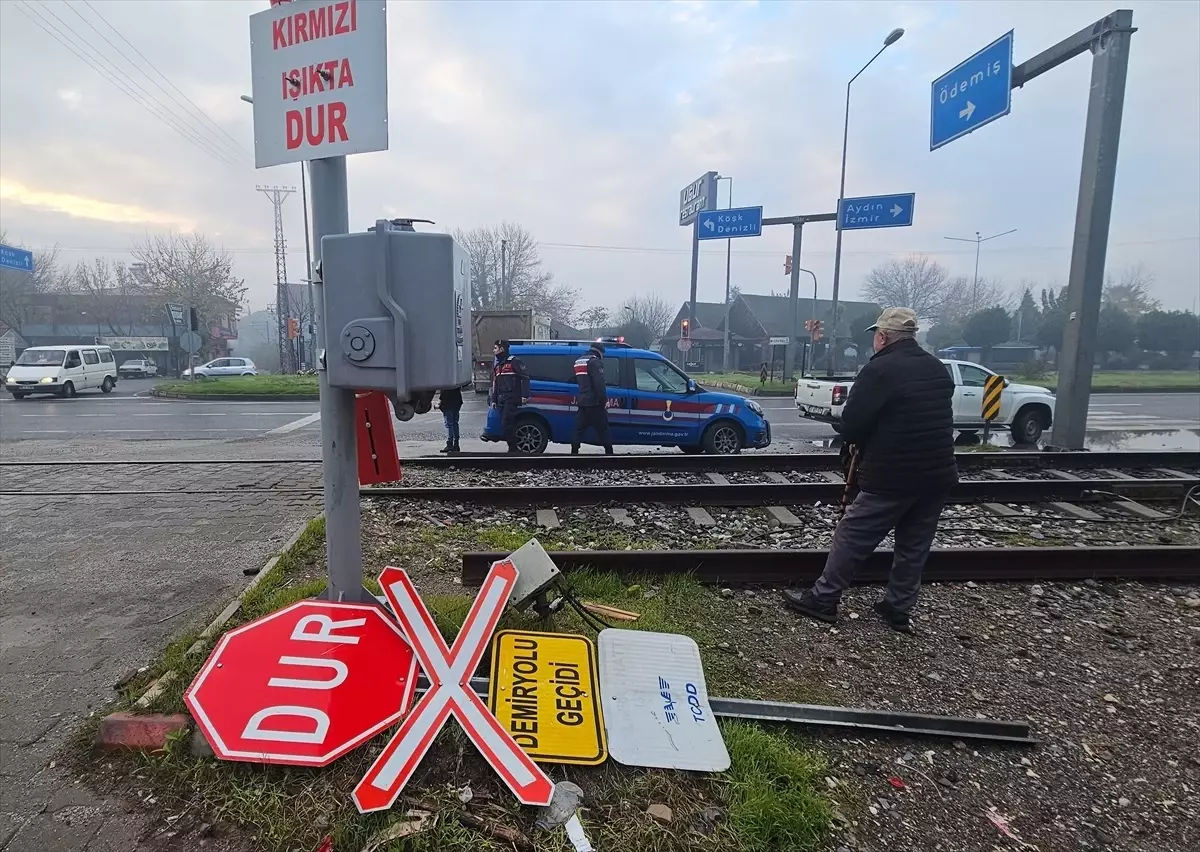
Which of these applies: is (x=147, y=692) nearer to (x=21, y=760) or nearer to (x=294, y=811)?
(x=21, y=760)

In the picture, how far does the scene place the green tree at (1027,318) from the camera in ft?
185

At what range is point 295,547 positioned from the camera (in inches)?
191

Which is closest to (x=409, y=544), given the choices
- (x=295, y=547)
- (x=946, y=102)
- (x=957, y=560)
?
(x=295, y=547)

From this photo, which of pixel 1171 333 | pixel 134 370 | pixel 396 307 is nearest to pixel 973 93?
pixel 396 307

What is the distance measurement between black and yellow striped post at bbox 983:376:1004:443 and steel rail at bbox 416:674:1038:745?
35.2 feet

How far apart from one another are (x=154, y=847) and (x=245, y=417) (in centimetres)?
1723

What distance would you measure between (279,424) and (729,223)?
61.0 ft

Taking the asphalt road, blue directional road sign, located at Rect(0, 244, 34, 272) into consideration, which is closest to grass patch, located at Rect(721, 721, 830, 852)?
the asphalt road

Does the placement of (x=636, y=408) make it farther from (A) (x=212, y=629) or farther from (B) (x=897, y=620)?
(A) (x=212, y=629)

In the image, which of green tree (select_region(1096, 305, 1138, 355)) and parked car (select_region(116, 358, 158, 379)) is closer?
parked car (select_region(116, 358, 158, 379))

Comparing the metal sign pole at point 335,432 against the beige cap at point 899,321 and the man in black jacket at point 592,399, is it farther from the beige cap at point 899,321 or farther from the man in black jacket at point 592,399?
the man in black jacket at point 592,399

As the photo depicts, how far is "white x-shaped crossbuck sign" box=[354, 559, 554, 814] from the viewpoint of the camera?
2.23m

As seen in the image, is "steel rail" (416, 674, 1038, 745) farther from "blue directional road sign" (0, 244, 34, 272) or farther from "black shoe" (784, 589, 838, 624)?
"blue directional road sign" (0, 244, 34, 272)

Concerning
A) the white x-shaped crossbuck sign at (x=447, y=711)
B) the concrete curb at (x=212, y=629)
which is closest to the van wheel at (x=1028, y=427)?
the white x-shaped crossbuck sign at (x=447, y=711)
